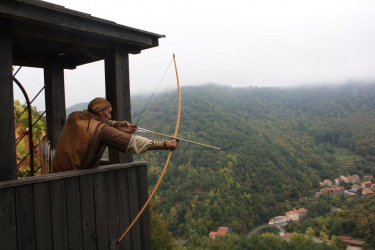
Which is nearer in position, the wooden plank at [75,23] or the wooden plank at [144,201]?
the wooden plank at [75,23]

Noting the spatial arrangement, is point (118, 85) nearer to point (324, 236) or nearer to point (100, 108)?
point (100, 108)

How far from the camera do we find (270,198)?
192 ft

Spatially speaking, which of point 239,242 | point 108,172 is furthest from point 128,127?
point 239,242

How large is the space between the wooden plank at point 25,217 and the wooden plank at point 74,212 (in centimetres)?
27

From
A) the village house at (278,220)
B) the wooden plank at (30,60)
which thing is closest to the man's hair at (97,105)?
the wooden plank at (30,60)

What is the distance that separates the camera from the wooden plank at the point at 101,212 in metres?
2.70

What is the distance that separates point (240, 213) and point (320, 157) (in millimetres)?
33612

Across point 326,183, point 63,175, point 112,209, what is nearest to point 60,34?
point 63,175

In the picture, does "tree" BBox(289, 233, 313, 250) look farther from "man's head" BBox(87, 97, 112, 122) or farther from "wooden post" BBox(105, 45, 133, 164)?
"man's head" BBox(87, 97, 112, 122)

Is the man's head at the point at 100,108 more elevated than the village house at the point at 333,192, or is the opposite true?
the man's head at the point at 100,108

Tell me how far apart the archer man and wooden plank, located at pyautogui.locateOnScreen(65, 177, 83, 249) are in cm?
17

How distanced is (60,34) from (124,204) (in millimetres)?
1538

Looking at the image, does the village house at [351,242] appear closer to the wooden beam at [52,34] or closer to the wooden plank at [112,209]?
the wooden plank at [112,209]

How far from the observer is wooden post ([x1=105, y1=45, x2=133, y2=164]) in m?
3.06
